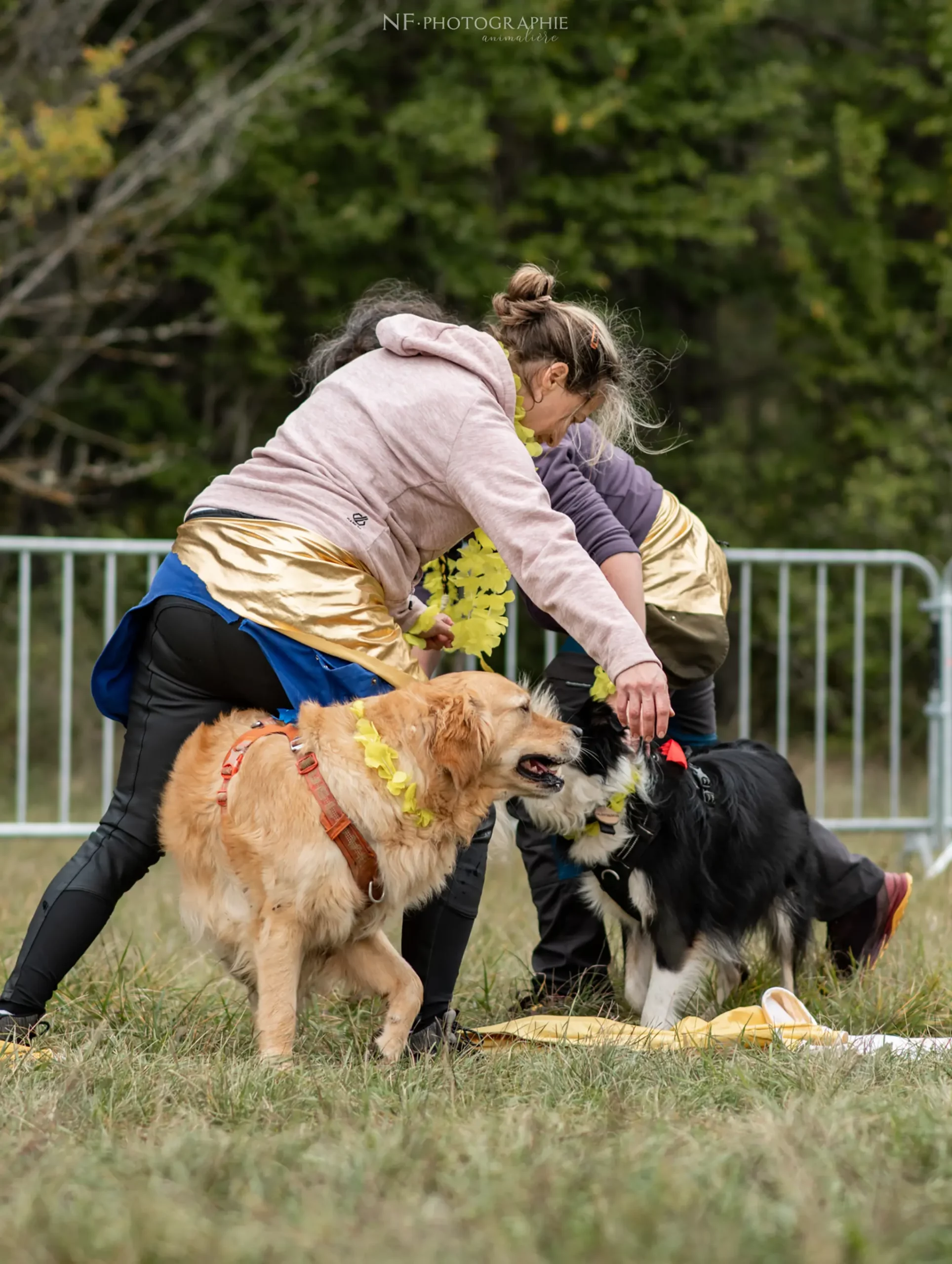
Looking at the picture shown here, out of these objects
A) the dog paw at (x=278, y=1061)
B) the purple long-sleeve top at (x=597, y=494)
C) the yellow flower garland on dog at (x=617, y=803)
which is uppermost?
the purple long-sleeve top at (x=597, y=494)

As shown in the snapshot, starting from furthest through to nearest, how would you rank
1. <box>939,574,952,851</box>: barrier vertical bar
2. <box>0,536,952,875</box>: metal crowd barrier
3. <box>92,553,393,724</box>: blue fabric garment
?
<box>939,574,952,851</box>: barrier vertical bar
<box>0,536,952,875</box>: metal crowd barrier
<box>92,553,393,724</box>: blue fabric garment

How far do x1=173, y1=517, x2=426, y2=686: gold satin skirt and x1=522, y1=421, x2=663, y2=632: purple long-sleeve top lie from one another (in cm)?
51

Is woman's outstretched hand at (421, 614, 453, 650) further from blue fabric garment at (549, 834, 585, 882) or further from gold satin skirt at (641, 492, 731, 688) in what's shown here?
blue fabric garment at (549, 834, 585, 882)

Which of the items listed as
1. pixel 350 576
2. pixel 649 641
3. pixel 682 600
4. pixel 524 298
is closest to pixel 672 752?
pixel 649 641

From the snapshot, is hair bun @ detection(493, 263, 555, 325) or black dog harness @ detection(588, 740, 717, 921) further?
black dog harness @ detection(588, 740, 717, 921)

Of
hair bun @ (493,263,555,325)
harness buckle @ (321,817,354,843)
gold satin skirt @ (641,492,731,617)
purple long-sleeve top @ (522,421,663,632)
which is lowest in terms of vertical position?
harness buckle @ (321,817,354,843)

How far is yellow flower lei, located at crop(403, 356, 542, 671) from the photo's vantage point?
3.78 meters

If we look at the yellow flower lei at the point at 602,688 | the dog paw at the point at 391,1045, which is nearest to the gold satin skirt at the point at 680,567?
the yellow flower lei at the point at 602,688

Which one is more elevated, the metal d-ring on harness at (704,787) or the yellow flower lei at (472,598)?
the yellow flower lei at (472,598)

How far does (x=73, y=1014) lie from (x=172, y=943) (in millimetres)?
1101

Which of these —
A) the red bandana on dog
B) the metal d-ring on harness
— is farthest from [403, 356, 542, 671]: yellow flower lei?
the metal d-ring on harness

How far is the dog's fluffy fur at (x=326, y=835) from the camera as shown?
3236mm

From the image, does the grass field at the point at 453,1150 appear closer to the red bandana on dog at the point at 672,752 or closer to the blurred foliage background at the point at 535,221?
the red bandana on dog at the point at 672,752

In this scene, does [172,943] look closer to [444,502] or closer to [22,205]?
[444,502]
